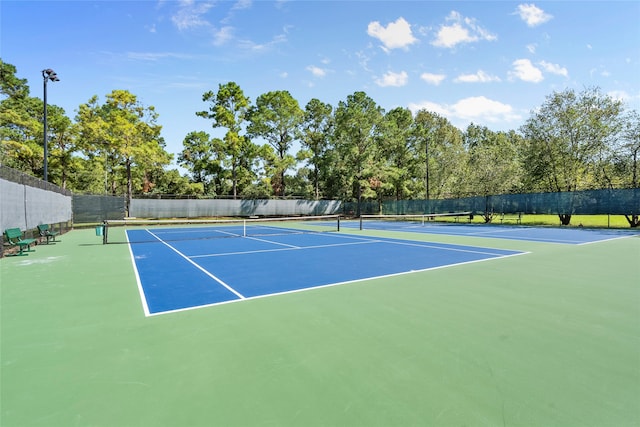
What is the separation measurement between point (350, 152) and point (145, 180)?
2756 centimetres

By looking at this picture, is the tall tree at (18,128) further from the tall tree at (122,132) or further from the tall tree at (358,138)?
the tall tree at (358,138)

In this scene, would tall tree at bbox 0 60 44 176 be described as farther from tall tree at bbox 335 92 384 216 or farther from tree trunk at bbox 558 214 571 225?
tree trunk at bbox 558 214 571 225

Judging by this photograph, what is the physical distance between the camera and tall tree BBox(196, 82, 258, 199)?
34.3m

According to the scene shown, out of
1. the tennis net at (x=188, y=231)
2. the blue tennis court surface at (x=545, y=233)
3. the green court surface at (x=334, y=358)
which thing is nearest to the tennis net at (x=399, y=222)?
the blue tennis court surface at (x=545, y=233)

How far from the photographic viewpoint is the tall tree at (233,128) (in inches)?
1352

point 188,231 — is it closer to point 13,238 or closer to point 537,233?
point 13,238

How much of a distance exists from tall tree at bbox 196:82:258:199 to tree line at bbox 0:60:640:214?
103 millimetres

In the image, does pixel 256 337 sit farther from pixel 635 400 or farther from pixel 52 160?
pixel 52 160

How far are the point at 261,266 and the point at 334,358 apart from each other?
524 centimetres

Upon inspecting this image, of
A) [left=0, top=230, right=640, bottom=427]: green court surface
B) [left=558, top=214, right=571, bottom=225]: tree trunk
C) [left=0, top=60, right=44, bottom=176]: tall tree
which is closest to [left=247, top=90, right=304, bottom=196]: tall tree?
[left=0, top=60, right=44, bottom=176]: tall tree

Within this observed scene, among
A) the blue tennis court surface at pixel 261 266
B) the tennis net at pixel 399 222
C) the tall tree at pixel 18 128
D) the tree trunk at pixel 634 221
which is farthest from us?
the tall tree at pixel 18 128

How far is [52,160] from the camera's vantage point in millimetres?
27531

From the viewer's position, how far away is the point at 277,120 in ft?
121

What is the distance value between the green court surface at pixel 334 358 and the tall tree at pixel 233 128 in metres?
29.6
